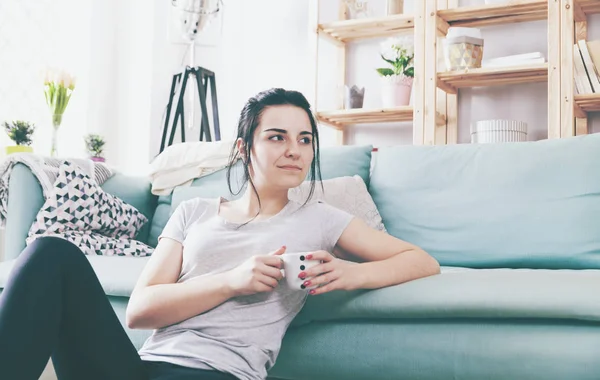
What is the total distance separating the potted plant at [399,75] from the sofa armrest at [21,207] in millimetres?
1736

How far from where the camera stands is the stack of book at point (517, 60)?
2.94m

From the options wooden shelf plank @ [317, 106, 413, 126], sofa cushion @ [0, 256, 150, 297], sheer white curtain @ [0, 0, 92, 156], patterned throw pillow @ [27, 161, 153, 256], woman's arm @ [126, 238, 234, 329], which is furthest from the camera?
sheer white curtain @ [0, 0, 92, 156]

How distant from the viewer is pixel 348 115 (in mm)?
3340

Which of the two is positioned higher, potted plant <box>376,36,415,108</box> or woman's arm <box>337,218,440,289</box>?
potted plant <box>376,36,415,108</box>

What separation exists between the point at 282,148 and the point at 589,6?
2223 mm

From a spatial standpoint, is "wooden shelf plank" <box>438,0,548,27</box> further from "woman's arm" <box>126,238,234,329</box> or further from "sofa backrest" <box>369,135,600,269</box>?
"woman's arm" <box>126,238,234,329</box>

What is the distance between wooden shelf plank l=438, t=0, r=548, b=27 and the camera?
9.81 feet

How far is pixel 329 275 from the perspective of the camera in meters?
1.17

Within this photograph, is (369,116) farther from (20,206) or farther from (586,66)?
(20,206)

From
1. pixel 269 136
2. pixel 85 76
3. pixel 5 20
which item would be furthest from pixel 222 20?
pixel 269 136

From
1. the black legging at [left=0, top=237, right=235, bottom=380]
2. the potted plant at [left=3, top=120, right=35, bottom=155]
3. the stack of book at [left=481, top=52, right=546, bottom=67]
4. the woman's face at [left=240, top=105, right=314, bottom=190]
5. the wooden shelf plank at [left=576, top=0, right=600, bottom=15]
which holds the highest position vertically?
the wooden shelf plank at [left=576, top=0, right=600, bottom=15]

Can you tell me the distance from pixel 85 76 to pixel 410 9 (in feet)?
6.21

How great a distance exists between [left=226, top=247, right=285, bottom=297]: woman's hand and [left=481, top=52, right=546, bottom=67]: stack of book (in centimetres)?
218

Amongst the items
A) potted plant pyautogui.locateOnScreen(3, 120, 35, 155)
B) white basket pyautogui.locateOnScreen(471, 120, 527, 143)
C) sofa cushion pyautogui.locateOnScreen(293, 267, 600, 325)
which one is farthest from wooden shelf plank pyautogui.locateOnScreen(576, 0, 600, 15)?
potted plant pyautogui.locateOnScreen(3, 120, 35, 155)
